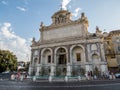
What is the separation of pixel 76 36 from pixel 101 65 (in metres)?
10.5

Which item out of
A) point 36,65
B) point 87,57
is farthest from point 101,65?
point 36,65

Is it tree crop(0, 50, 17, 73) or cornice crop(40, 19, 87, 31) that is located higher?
cornice crop(40, 19, 87, 31)

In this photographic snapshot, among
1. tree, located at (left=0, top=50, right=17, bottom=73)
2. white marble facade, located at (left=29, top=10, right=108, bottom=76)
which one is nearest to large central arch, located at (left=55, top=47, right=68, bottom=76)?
white marble facade, located at (left=29, top=10, right=108, bottom=76)

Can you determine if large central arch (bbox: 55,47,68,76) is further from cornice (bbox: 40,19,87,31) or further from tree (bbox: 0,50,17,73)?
tree (bbox: 0,50,17,73)

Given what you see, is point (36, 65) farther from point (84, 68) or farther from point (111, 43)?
point (111, 43)

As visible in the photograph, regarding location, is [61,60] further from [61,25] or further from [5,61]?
[5,61]

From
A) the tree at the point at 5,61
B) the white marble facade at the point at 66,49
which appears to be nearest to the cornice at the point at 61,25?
the white marble facade at the point at 66,49

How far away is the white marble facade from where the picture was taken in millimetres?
31802

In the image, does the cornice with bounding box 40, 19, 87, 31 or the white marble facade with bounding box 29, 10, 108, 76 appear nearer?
the white marble facade with bounding box 29, 10, 108, 76

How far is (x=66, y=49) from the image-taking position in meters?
34.8

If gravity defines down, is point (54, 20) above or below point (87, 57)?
above

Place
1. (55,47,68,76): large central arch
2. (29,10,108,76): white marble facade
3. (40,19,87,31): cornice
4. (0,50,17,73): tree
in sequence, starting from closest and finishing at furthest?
(29,10,108,76): white marble facade, (55,47,68,76): large central arch, (40,19,87,31): cornice, (0,50,17,73): tree

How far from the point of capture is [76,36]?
115 ft

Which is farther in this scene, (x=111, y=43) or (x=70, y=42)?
(x=111, y=43)
